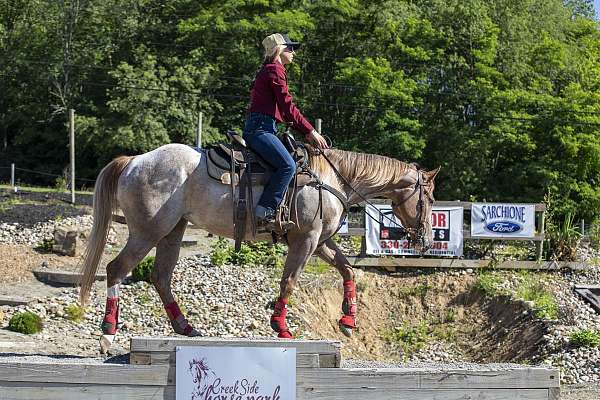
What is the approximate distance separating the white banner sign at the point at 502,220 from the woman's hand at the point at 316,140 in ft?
39.2

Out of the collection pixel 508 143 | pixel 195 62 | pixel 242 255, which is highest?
pixel 195 62

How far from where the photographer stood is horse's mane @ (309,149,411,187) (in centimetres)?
850

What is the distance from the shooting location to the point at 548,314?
53.8 feet

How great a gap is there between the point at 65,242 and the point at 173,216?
449 inches

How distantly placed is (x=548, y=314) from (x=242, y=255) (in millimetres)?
6096

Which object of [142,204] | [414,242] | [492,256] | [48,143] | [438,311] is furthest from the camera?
[48,143]

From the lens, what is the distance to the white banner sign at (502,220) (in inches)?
784

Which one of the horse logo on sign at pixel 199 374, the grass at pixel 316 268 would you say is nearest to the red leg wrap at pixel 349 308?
the horse logo on sign at pixel 199 374

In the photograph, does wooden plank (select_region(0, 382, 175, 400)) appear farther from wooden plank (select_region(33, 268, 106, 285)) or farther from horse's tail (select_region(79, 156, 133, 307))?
wooden plank (select_region(33, 268, 106, 285))

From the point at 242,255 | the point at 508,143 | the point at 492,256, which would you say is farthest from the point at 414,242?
the point at 508,143

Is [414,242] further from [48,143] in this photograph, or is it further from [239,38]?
[48,143]

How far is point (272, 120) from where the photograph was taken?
814cm

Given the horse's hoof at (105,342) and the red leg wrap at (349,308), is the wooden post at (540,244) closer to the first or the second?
the red leg wrap at (349,308)

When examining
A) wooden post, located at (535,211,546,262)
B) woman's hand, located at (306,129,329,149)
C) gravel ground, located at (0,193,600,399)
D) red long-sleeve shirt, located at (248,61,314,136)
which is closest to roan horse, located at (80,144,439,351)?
woman's hand, located at (306,129,329,149)
